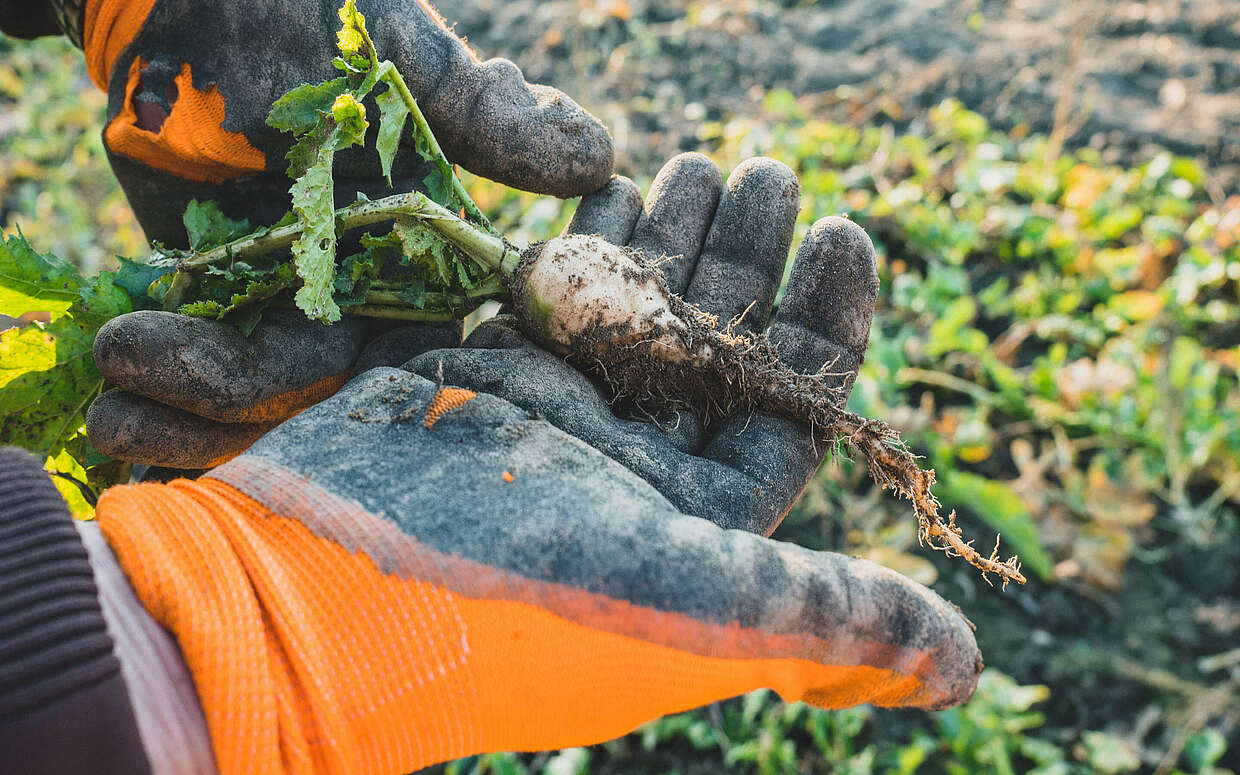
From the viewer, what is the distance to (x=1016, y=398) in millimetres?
3457

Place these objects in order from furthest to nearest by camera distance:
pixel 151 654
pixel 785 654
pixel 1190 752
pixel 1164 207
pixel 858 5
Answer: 1. pixel 858 5
2. pixel 1164 207
3. pixel 1190 752
4. pixel 785 654
5. pixel 151 654

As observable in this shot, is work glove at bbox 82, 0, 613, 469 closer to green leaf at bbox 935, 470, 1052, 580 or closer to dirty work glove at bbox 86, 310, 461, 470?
dirty work glove at bbox 86, 310, 461, 470

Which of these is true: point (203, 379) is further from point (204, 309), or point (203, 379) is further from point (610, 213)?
point (610, 213)

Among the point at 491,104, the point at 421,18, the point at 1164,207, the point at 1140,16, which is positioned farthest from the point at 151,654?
the point at 1140,16

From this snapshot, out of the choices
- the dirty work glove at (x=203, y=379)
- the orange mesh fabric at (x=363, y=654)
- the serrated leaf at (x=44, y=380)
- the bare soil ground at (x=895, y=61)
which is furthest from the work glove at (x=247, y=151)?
the bare soil ground at (x=895, y=61)

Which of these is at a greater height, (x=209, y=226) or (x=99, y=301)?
(x=209, y=226)

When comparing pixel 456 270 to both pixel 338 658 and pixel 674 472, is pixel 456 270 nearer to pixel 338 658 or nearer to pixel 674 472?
pixel 674 472

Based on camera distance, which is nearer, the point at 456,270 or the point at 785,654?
the point at 785,654

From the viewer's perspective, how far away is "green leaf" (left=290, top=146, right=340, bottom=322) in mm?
1718

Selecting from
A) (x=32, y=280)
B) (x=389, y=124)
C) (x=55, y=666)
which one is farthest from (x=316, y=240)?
(x=55, y=666)

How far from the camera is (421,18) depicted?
2.08 meters

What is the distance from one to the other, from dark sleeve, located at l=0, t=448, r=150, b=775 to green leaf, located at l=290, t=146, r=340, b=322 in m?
0.74

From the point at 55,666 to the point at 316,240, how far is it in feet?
3.39

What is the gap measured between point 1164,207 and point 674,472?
3955mm
